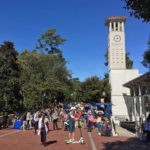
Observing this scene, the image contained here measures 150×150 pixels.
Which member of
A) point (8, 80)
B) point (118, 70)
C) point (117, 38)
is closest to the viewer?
point (8, 80)

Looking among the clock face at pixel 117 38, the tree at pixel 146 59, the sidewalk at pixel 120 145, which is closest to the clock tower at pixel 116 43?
the clock face at pixel 117 38

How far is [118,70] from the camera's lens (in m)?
31.9

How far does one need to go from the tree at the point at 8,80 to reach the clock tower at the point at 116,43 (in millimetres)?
16772

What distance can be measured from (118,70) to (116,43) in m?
4.67

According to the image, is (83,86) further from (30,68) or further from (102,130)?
(102,130)

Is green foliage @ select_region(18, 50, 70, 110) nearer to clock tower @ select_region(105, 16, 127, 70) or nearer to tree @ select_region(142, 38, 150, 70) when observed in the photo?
clock tower @ select_region(105, 16, 127, 70)

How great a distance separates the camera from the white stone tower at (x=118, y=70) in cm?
3045

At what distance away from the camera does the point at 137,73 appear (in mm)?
31938

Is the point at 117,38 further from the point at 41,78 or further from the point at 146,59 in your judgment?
the point at 146,59

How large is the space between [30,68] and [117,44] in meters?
16.0

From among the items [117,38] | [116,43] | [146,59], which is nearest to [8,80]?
[146,59]

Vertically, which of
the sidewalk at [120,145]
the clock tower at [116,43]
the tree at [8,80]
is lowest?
the sidewalk at [120,145]

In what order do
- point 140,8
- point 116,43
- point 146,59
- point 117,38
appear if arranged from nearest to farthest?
point 140,8, point 146,59, point 116,43, point 117,38

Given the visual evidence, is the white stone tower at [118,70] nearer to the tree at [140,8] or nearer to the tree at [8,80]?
the tree at [8,80]
